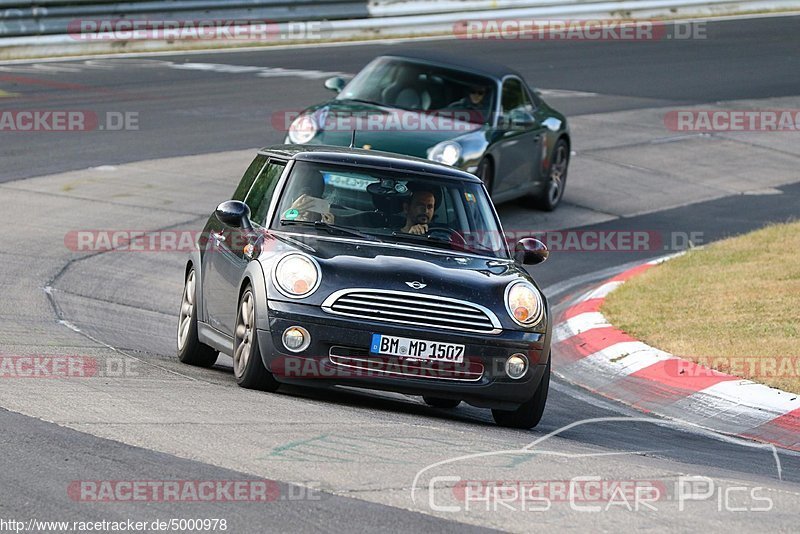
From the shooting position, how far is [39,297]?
34.6 ft

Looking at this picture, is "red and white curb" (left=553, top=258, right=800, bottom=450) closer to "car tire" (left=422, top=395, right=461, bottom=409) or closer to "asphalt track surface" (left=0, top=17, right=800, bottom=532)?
"asphalt track surface" (left=0, top=17, right=800, bottom=532)

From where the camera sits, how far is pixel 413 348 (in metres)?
7.42

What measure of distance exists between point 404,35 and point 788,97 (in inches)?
303

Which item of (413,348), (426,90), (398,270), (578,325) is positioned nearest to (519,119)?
(426,90)

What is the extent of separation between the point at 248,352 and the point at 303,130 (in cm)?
697

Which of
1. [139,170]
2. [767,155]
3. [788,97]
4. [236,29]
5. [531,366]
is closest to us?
[531,366]

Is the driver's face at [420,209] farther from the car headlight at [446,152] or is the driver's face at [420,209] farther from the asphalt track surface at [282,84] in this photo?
the asphalt track surface at [282,84]

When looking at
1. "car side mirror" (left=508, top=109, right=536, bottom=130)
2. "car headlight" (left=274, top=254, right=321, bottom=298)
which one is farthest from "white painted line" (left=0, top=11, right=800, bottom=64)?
"car headlight" (left=274, top=254, right=321, bottom=298)

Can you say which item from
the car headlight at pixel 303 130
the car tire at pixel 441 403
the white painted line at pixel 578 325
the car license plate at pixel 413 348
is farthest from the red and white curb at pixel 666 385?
the car headlight at pixel 303 130

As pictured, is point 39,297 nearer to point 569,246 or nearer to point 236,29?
point 569,246

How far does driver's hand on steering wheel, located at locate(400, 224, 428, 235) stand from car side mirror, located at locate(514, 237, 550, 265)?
594 mm

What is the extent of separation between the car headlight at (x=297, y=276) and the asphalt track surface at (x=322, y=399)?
0.56 metres

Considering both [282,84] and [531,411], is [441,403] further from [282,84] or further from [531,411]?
[282,84]

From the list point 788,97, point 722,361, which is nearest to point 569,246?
point 722,361
